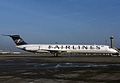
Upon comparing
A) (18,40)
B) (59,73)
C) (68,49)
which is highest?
(18,40)

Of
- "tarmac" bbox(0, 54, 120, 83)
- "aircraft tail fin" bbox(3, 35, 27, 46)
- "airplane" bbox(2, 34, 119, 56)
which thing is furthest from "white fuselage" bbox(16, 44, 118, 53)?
"tarmac" bbox(0, 54, 120, 83)

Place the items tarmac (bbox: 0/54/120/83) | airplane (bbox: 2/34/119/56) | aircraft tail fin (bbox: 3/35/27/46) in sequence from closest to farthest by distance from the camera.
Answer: tarmac (bbox: 0/54/120/83)
airplane (bbox: 2/34/119/56)
aircraft tail fin (bbox: 3/35/27/46)

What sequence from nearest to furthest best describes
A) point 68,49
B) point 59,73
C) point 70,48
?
point 59,73
point 70,48
point 68,49

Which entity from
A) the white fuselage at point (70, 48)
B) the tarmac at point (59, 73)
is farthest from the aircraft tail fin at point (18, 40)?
the tarmac at point (59, 73)

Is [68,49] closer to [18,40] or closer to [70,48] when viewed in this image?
[70,48]

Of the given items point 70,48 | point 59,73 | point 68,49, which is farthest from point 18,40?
point 59,73

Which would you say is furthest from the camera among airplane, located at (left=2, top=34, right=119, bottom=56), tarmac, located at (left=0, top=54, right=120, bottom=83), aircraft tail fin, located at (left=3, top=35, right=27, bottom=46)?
aircraft tail fin, located at (left=3, top=35, right=27, bottom=46)

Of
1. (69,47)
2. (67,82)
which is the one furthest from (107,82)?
(69,47)

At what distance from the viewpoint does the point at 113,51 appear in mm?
93188

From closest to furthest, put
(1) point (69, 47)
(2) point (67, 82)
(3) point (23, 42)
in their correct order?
(2) point (67, 82) < (1) point (69, 47) < (3) point (23, 42)

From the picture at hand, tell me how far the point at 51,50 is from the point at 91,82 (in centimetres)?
7577

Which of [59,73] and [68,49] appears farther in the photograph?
[68,49]

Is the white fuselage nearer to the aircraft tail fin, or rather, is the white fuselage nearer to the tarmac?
the aircraft tail fin

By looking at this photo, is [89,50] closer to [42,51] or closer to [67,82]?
[42,51]
